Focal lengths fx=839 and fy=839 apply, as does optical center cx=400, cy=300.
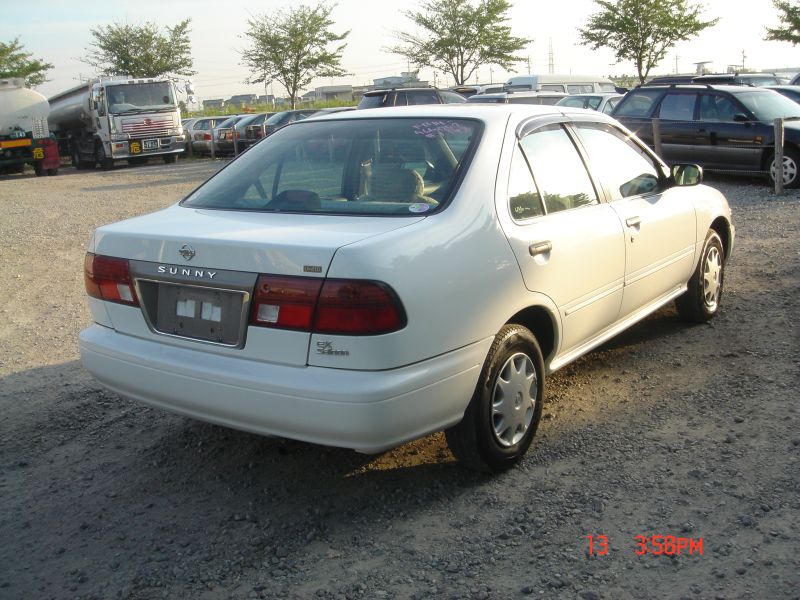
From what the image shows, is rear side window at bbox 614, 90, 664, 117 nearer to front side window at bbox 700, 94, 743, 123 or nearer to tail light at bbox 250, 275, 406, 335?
front side window at bbox 700, 94, 743, 123

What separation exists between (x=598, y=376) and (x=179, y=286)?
2708 mm

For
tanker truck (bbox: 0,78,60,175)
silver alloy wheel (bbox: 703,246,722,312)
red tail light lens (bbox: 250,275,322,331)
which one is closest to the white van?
tanker truck (bbox: 0,78,60,175)

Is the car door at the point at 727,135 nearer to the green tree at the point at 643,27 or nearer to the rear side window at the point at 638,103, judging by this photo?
the rear side window at the point at 638,103

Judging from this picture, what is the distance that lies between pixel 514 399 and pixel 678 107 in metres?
11.8

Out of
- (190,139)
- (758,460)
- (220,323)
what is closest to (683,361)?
(758,460)

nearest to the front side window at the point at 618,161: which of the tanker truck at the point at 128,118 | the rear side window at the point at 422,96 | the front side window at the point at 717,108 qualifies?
the front side window at the point at 717,108

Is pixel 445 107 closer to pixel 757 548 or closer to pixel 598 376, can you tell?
pixel 598 376

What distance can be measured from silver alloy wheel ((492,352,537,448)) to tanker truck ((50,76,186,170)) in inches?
925

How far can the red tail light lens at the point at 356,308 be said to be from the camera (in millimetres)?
3051

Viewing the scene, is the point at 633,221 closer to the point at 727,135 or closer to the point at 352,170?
the point at 352,170

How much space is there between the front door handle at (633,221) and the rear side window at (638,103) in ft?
34.9

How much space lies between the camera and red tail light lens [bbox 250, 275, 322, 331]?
3.10 metres

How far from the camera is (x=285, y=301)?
10.3 ft

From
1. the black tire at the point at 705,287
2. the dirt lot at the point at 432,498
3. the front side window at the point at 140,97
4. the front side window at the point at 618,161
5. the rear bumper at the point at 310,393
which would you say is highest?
the front side window at the point at 140,97
